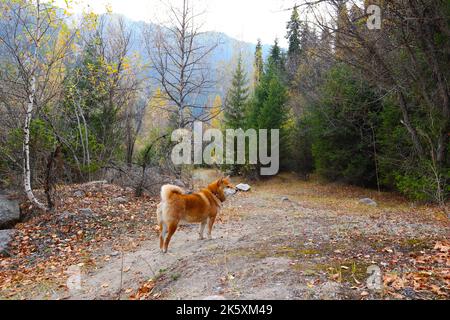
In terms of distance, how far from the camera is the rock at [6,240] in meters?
7.93

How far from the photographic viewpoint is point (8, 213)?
9.86m

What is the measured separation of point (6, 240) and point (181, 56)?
12.2 m

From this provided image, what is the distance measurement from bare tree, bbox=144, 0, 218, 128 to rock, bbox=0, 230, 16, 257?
997cm

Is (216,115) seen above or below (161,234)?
above

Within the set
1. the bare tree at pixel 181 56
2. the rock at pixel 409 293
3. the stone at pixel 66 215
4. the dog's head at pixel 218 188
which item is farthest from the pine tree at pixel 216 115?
the rock at pixel 409 293

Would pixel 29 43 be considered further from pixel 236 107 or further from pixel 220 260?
pixel 236 107

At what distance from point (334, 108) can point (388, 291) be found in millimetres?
18813

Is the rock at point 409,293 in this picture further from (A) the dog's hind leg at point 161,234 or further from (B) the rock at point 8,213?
(B) the rock at point 8,213

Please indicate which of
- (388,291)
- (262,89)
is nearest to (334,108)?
(262,89)

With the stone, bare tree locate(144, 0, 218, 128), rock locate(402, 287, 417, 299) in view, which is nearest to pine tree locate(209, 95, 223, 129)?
bare tree locate(144, 0, 218, 128)

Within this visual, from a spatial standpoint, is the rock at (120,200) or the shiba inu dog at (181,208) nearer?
the shiba inu dog at (181,208)

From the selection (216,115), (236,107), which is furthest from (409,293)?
(236,107)

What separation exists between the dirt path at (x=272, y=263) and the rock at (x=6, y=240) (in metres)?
2.77
